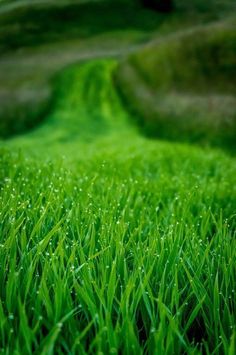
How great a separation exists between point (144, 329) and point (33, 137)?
55.5ft

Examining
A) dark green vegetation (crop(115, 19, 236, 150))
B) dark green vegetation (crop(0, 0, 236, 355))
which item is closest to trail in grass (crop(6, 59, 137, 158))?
dark green vegetation (crop(115, 19, 236, 150))

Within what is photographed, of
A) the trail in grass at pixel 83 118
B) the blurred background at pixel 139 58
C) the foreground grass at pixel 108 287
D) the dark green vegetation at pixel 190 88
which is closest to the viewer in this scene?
the foreground grass at pixel 108 287

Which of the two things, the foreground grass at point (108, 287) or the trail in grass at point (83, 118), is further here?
the trail in grass at point (83, 118)

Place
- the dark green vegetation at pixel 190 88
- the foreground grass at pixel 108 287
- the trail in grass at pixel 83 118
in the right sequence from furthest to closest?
the dark green vegetation at pixel 190 88 → the trail in grass at pixel 83 118 → the foreground grass at pixel 108 287

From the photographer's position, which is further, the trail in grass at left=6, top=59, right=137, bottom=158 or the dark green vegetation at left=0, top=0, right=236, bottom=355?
the trail in grass at left=6, top=59, right=137, bottom=158

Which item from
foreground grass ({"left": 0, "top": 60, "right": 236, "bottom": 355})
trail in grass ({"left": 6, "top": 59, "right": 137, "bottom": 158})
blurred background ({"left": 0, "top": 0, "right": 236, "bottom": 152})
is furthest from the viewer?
blurred background ({"left": 0, "top": 0, "right": 236, "bottom": 152})

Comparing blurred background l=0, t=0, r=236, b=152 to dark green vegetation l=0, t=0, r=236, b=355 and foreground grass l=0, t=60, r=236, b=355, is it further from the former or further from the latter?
foreground grass l=0, t=60, r=236, b=355

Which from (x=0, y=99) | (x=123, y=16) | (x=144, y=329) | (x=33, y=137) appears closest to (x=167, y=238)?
(x=144, y=329)

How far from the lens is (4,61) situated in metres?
28.2

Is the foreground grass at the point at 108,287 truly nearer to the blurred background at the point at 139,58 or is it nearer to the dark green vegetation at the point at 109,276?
the dark green vegetation at the point at 109,276

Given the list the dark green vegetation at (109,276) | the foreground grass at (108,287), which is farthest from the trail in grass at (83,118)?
the foreground grass at (108,287)

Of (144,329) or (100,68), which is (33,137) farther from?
(144,329)

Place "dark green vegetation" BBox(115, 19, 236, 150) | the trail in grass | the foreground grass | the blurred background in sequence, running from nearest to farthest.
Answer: the foreground grass < the trail in grass < "dark green vegetation" BBox(115, 19, 236, 150) < the blurred background

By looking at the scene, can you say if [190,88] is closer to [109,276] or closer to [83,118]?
[83,118]
